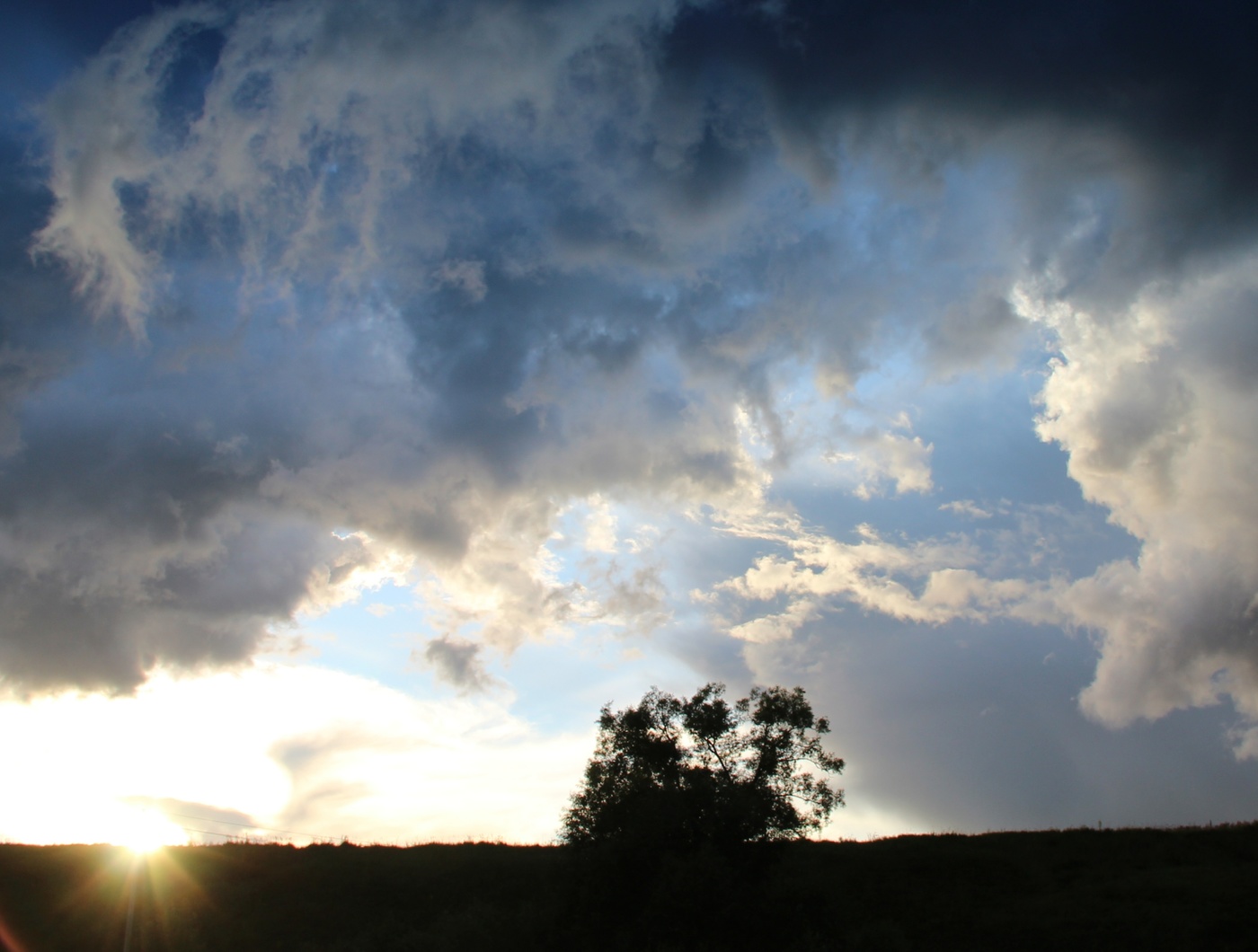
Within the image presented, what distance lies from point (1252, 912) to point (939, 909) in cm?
1477

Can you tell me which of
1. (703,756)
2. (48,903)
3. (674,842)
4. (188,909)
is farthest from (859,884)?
(48,903)

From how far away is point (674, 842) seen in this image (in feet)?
127

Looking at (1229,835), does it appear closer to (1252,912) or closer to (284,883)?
(1252,912)

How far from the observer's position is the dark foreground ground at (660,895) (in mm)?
35250

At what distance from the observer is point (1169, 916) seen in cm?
3619

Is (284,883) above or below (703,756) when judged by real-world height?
below

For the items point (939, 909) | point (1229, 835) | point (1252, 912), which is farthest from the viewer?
point (1229, 835)

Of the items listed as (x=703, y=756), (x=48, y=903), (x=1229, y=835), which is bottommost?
(x=48, y=903)

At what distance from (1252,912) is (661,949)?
29706 mm

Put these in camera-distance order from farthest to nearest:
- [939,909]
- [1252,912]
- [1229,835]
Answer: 1. [1229,835]
2. [939,909]
3. [1252,912]

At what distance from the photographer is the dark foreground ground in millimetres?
35250

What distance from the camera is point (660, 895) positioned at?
35.0 meters

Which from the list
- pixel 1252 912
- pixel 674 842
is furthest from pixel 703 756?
pixel 1252 912

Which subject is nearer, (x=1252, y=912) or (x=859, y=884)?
(x=1252, y=912)
